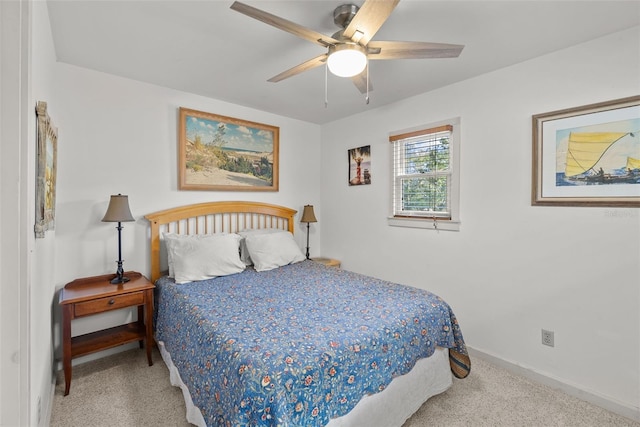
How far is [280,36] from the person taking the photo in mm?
1970

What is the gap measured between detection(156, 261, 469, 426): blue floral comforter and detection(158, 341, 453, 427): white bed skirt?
0.19 feet

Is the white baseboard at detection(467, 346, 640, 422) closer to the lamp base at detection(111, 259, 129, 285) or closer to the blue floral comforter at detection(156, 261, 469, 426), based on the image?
the blue floral comforter at detection(156, 261, 469, 426)

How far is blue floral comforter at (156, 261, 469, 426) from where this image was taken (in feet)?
4.25

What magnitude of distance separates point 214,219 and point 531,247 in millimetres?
2973

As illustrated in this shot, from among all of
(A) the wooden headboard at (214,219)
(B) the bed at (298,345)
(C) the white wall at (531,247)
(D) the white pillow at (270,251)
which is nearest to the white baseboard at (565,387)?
(C) the white wall at (531,247)

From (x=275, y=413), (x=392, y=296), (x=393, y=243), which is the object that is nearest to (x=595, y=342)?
(x=392, y=296)

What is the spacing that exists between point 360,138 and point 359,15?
2293mm

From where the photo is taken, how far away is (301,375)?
132 centimetres

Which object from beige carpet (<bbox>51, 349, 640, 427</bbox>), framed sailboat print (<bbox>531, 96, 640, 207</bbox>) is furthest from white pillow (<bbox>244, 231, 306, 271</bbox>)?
framed sailboat print (<bbox>531, 96, 640, 207</bbox>)

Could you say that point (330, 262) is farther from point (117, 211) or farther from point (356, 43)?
point (356, 43)

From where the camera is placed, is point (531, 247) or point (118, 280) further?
point (118, 280)

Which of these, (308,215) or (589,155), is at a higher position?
(589,155)

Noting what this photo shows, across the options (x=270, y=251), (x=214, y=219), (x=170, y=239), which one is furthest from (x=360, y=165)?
(x=170, y=239)

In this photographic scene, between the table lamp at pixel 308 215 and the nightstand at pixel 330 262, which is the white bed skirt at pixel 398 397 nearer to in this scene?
the nightstand at pixel 330 262
